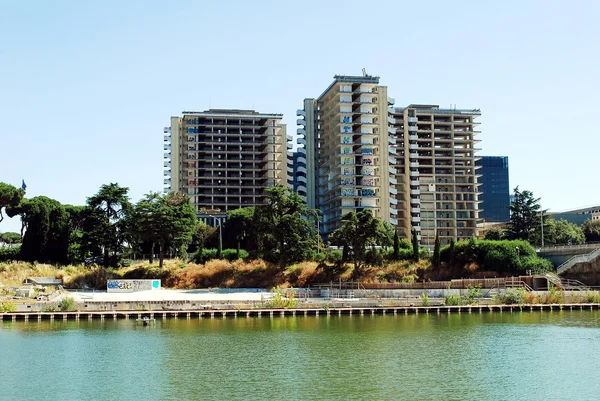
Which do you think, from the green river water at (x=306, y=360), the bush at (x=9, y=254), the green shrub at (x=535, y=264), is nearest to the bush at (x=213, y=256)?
the bush at (x=9, y=254)

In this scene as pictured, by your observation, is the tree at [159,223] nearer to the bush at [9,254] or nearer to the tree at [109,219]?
the tree at [109,219]

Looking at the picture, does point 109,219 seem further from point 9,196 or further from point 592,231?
point 592,231

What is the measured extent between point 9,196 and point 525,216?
307ft

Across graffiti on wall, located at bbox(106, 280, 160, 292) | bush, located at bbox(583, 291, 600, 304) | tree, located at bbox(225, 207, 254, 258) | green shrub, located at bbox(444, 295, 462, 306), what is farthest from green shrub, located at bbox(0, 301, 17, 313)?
bush, located at bbox(583, 291, 600, 304)

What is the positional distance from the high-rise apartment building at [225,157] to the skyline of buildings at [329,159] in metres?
0.24

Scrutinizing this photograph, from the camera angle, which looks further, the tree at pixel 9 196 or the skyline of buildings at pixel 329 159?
the skyline of buildings at pixel 329 159

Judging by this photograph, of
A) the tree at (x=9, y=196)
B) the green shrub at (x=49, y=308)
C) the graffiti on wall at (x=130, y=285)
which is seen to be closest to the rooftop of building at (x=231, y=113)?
the tree at (x=9, y=196)

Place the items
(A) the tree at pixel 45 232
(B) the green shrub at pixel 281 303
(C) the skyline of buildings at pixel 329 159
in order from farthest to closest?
(C) the skyline of buildings at pixel 329 159 < (A) the tree at pixel 45 232 < (B) the green shrub at pixel 281 303

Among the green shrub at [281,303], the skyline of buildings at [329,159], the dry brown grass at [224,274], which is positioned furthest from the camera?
the skyline of buildings at [329,159]

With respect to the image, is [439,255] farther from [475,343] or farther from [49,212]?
[49,212]

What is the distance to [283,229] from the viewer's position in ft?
308

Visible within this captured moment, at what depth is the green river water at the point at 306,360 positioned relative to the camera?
118 feet

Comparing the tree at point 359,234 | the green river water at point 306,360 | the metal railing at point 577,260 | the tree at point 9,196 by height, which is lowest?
the green river water at point 306,360

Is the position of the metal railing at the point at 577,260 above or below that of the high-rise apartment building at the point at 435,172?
below
